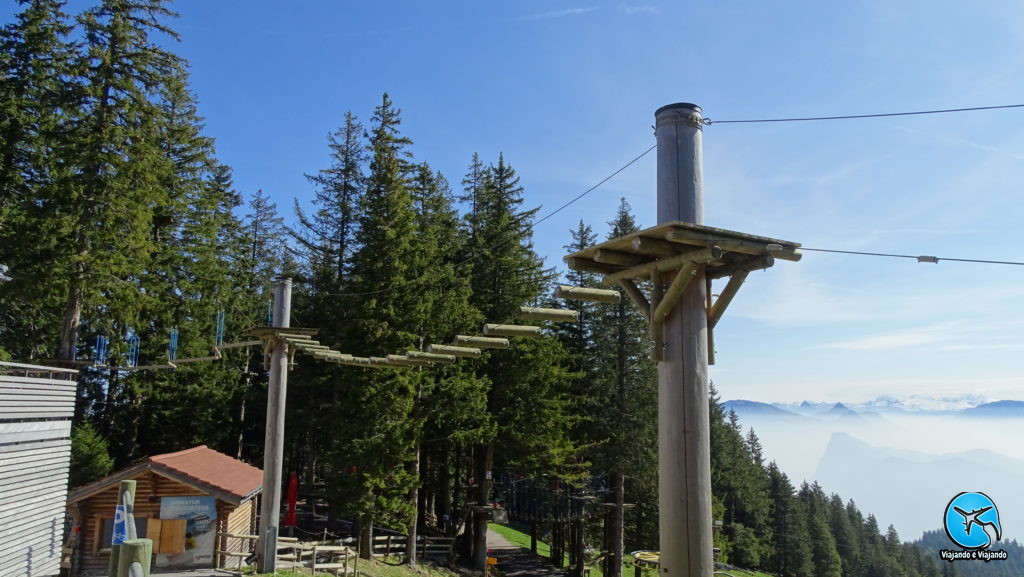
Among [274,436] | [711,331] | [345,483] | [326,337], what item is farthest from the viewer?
[326,337]

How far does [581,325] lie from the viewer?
29.7m

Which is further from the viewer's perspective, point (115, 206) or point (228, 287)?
point (228, 287)

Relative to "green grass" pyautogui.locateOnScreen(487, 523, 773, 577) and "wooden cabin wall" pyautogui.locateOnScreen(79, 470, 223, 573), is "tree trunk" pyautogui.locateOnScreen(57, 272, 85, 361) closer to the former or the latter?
"wooden cabin wall" pyautogui.locateOnScreen(79, 470, 223, 573)

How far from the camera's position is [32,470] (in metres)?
12.0

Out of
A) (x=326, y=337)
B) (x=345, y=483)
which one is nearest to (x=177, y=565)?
(x=345, y=483)

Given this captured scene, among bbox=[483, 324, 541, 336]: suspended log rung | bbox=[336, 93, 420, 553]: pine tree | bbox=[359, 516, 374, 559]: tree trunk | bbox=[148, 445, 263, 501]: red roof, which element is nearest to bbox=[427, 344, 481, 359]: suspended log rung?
bbox=[483, 324, 541, 336]: suspended log rung

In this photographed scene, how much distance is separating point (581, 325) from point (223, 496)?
17837 millimetres

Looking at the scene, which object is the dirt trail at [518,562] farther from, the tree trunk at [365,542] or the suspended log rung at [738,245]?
the suspended log rung at [738,245]

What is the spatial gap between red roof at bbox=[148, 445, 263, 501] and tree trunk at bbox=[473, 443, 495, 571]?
9.09 meters

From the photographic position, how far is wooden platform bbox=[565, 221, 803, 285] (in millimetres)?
4328

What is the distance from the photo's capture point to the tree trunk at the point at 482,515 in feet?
82.9

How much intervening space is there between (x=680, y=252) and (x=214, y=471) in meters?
15.6

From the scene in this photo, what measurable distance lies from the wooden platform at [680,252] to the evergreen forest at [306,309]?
13.4m

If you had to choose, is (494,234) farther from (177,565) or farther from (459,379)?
(177,565)
